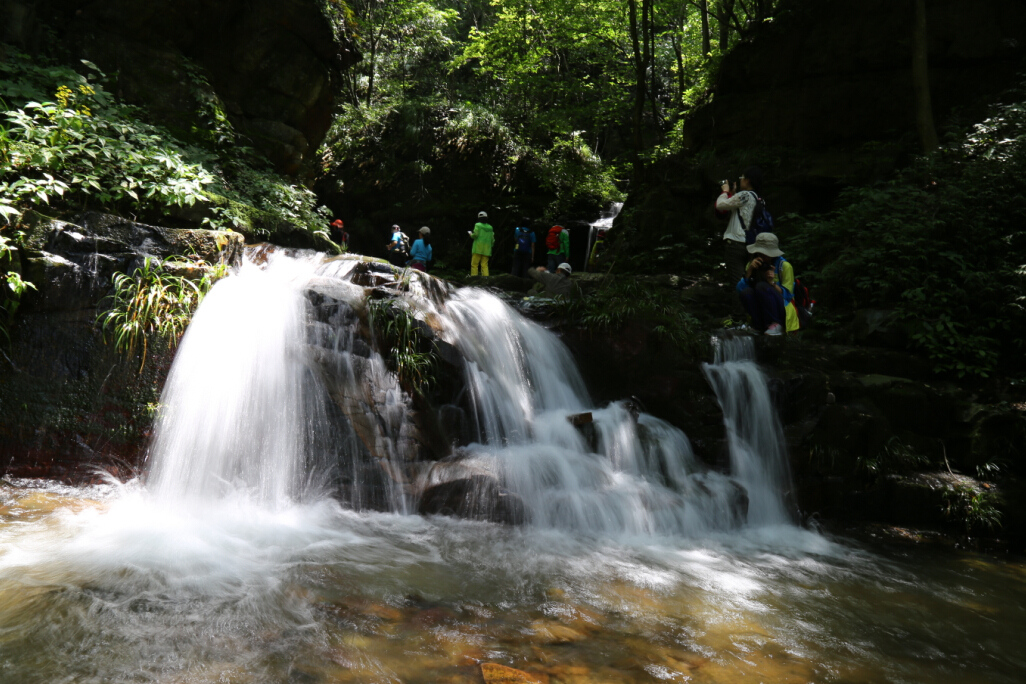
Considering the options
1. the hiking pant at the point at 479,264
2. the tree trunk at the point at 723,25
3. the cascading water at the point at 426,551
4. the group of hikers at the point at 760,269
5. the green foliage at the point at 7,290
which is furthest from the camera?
the tree trunk at the point at 723,25

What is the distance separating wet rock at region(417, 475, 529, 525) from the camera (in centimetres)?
524

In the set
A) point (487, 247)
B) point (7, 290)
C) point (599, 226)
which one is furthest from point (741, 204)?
point (599, 226)

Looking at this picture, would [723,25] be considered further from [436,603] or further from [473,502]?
[436,603]

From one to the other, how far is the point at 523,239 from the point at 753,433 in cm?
985

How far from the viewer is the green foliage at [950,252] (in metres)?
7.77

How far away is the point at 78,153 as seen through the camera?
6621 mm

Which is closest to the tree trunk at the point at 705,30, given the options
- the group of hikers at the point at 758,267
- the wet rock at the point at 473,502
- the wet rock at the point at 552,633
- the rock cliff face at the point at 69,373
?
the group of hikers at the point at 758,267

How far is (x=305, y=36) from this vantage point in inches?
504

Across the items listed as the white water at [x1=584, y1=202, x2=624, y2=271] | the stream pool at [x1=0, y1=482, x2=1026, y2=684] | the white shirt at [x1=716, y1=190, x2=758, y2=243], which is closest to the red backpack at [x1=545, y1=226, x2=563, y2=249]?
the white water at [x1=584, y1=202, x2=624, y2=271]

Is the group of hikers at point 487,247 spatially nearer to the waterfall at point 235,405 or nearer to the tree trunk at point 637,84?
the tree trunk at point 637,84

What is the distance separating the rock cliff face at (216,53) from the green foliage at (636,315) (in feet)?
25.2

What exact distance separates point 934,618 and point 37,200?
28.8 feet

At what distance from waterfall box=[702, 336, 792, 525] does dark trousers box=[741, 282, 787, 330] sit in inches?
25.8

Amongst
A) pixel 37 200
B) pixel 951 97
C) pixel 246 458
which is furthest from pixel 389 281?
pixel 951 97
